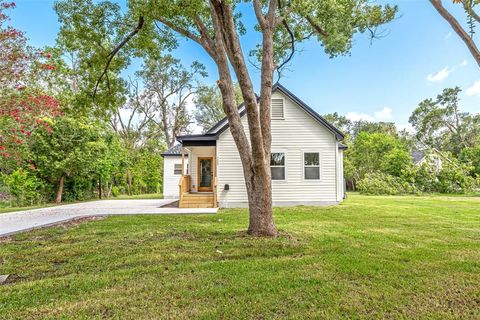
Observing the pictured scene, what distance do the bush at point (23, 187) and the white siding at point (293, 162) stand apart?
9272mm

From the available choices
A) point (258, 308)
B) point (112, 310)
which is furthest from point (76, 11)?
point (258, 308)

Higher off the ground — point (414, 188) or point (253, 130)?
point (253, 130)

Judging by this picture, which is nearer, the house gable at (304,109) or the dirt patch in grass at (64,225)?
the dirt patch in grass at (64,225)

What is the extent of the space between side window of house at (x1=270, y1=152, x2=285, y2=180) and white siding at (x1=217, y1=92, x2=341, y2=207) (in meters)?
0.18

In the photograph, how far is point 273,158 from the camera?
11.5 meters

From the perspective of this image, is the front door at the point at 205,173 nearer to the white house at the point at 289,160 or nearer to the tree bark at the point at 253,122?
the white house at the point at 289,160

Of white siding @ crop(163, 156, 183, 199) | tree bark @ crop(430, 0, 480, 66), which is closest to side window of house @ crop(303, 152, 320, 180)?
white siding @ crop(163, 156, 183, 199)

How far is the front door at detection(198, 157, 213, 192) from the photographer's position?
Result: 13.6 m

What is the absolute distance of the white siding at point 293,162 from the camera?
11.2 m

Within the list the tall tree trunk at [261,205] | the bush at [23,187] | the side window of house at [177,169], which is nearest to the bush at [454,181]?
the side window of house at [177,169]

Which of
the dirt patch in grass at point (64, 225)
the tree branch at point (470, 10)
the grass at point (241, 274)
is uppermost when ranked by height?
the tree branch at point (470, 10)

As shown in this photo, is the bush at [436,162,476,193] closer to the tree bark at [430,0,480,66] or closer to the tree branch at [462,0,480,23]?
the tree branch at [462,0,480,23]

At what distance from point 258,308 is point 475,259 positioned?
11.9ft

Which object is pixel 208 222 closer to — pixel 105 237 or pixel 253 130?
pixel 105 237
